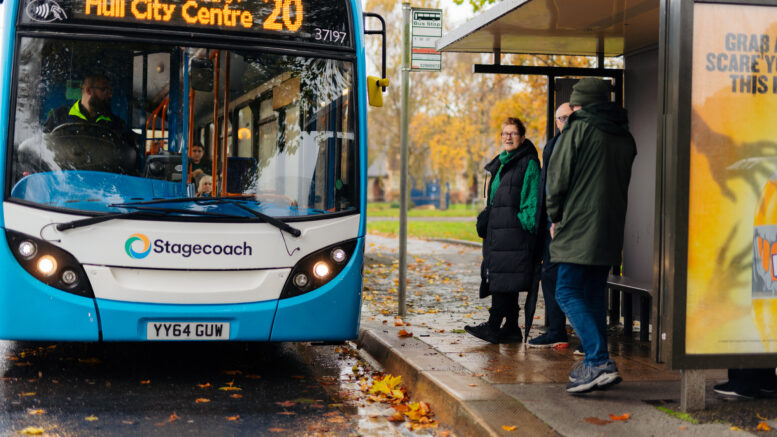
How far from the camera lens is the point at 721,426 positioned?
470 centimetres

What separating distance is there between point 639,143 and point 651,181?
41 centimetres

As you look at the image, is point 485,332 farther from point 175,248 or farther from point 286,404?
point 175,248

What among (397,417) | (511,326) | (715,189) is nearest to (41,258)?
(397,417)

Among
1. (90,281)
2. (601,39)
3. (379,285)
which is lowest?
(379,285)

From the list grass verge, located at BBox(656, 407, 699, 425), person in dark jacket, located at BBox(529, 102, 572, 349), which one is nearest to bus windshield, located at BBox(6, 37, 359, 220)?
person in dark jacket, located at BBox(529, 102, 572, 349)

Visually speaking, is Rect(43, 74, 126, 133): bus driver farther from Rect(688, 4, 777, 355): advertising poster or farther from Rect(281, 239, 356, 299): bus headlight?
Rect(688, 4, 777, 355): advertising poster

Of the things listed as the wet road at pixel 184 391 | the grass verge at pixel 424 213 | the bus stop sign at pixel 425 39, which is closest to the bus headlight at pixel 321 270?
the wet road at pixel 184 391

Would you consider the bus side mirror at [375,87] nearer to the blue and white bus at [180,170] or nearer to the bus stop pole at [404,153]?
the blue and white bus at [180,170]

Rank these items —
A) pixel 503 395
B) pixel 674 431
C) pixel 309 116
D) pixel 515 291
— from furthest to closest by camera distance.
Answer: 1. pixel 515 291
2. pixel 309 116
3. pixel 503 395
4. pixel 674 431

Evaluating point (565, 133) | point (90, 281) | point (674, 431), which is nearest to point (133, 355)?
point (90, 281)

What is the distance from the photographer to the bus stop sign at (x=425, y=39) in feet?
29.9

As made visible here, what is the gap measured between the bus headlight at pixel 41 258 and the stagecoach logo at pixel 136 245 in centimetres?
32

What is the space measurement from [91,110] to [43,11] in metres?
0.72

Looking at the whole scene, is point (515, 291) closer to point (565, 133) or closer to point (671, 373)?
point (671, 373)
